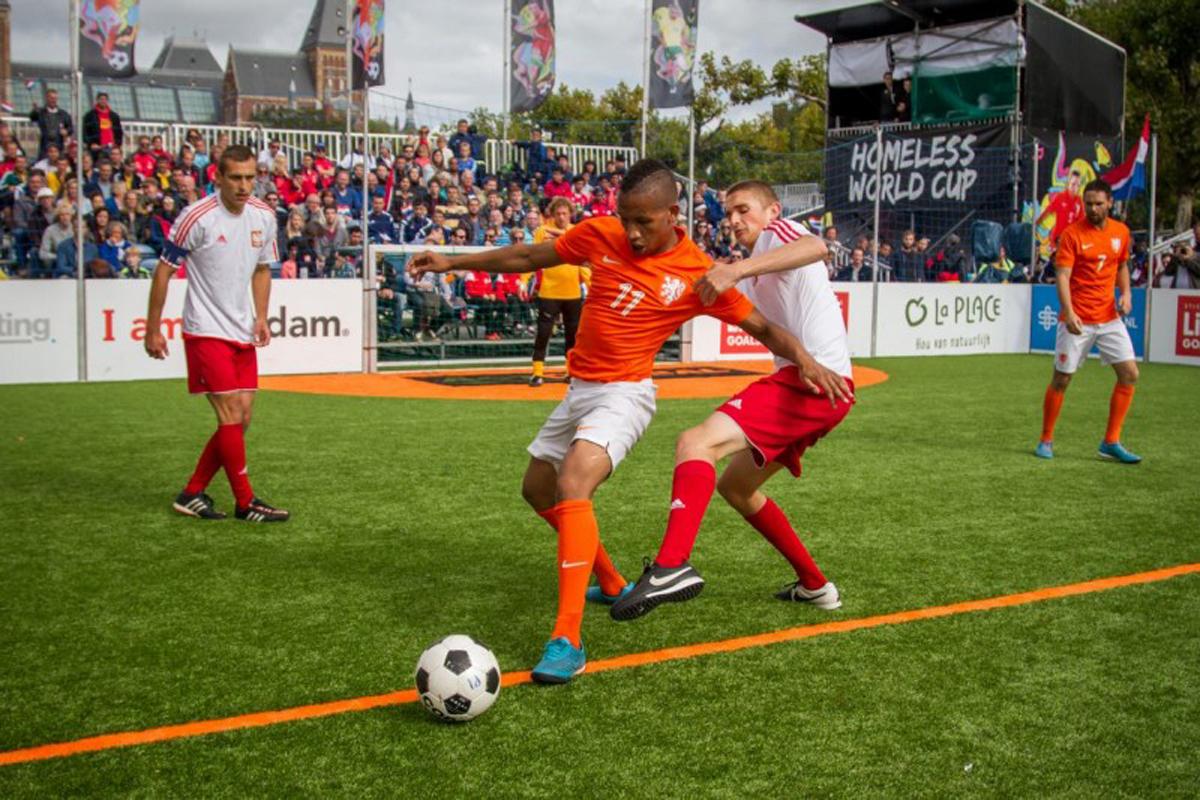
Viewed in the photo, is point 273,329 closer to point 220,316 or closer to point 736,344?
point 736,344

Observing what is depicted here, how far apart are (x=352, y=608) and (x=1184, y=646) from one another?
3.31 metres

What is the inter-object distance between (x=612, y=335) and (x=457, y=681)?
60.4 inches

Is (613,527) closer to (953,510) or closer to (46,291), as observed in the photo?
(953,510)

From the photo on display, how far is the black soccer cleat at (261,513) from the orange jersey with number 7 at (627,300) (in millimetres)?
2812

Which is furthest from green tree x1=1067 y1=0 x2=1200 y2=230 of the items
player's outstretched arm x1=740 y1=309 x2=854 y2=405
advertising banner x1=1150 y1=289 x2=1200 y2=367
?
player's outstretched arm x1=740 y1=309 x2=854 y2=405

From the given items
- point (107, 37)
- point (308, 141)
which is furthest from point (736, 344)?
point (308, 141)

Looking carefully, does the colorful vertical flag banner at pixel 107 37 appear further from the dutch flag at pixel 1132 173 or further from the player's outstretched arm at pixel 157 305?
the dutch flag at pixel 1132 173

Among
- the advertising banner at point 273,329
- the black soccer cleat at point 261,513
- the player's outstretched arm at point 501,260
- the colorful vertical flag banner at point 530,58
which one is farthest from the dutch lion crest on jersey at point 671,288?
the colorful vertical flag banner at point 530,58

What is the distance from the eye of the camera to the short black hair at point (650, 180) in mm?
4477

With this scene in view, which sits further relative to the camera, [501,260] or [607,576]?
[607,576]

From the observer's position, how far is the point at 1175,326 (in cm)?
1989

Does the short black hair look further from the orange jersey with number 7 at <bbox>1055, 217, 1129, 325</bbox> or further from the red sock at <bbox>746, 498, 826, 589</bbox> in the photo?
the orange jersey with number 7 at <bbox>1055, 217, 1129, 325</bbox>

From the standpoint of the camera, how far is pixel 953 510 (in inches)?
295

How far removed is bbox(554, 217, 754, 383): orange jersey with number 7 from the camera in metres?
4.71
